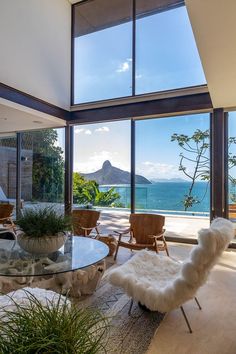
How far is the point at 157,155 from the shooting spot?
225 inches

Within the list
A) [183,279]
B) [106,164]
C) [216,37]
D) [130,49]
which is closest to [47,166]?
[106,164]

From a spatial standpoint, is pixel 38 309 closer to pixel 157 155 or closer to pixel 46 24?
pixel 157 155

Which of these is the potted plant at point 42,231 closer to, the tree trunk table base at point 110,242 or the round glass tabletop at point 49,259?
the round glass tabletop at point 49,259

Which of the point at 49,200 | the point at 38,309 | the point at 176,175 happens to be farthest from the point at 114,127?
the point at 38,309

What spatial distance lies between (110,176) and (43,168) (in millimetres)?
1847

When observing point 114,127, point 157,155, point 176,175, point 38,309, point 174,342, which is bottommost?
point 174,342

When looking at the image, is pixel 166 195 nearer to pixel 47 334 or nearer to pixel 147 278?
pixel 147 278

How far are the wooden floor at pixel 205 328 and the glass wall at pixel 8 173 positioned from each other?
5665 mm

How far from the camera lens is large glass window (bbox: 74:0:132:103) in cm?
589

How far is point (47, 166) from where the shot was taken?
22.0ft

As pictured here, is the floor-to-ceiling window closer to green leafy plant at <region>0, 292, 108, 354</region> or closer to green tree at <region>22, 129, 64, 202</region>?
green tree at <region>22, 129, 64, 202</region>

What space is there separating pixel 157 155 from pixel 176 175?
0.59 m

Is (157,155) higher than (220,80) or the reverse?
the reverse

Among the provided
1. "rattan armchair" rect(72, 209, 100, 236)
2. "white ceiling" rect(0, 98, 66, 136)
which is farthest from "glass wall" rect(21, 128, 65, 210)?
"rattan armchair" rect(72, 209, 100, 236)
